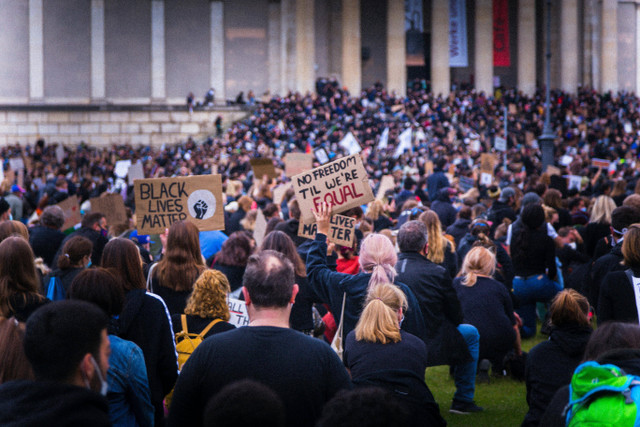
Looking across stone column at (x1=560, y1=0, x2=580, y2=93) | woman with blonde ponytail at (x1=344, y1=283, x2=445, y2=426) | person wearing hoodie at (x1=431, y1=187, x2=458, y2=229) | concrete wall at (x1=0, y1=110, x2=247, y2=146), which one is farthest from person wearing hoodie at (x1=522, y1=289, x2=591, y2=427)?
stone column at (x1=560, y1=0, x2=580, y2=93)

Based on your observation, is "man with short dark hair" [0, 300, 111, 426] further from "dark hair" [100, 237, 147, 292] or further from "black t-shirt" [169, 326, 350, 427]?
"dark hair" [100, 237, 147, 292]

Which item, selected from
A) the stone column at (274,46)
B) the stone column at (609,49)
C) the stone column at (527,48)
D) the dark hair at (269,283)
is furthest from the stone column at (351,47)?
the dark hair at (269,283)

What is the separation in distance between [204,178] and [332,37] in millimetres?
42537

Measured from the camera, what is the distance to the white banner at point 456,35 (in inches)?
1909

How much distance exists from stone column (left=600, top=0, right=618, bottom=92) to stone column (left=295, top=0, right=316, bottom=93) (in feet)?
55.4

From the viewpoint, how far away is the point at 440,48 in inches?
1858

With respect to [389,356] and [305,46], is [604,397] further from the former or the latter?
[305,46]

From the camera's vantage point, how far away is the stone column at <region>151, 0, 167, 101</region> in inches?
1863

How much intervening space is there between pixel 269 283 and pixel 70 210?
8.37 metres

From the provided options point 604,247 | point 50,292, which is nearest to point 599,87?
point 604,247

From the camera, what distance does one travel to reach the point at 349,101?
3991cm

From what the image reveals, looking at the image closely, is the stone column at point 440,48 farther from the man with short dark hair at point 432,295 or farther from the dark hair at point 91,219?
the man with short dark hair at point 432,295

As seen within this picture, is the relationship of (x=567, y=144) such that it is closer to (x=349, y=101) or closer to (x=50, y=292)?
(x=349, y=101)

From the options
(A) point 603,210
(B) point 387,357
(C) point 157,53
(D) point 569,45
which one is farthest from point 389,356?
(D) point 569,45
